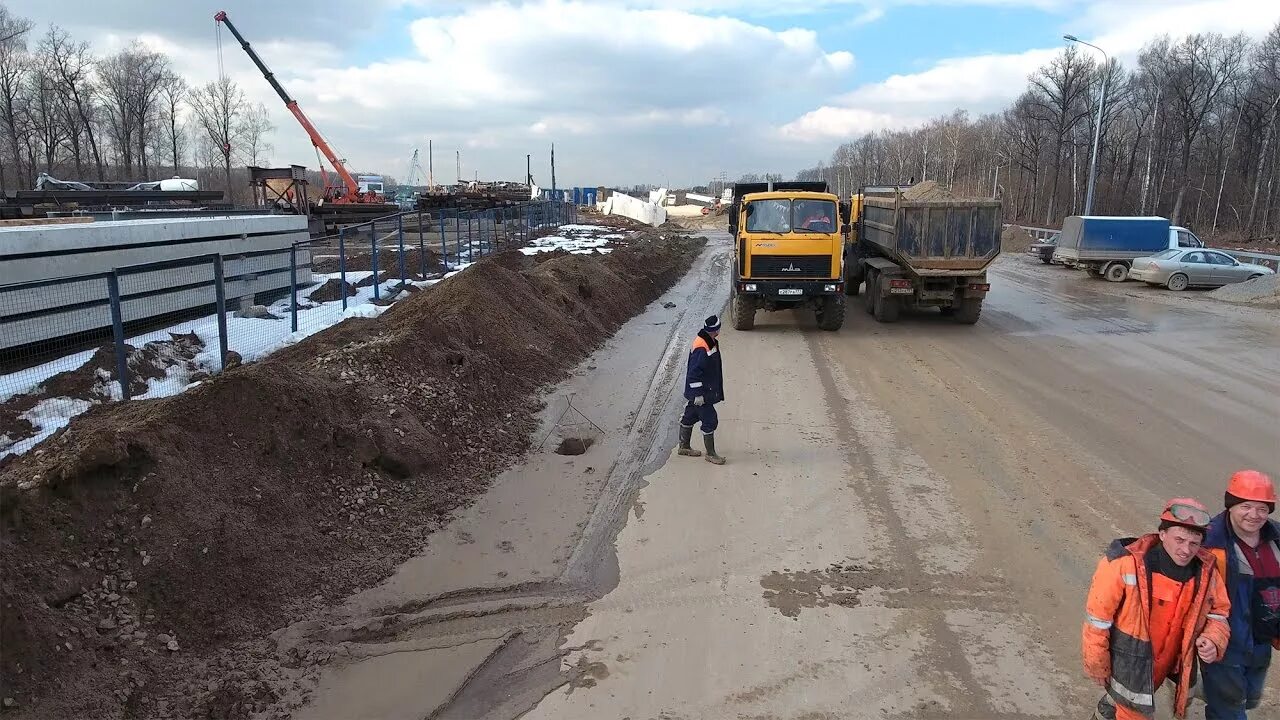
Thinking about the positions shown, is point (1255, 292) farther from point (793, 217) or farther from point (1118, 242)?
point (793, 217)

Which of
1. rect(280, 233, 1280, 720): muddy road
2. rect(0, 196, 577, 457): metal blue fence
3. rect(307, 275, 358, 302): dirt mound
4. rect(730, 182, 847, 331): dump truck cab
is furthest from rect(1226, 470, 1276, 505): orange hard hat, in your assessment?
rect(307, 275, 358, 302): dirt mound

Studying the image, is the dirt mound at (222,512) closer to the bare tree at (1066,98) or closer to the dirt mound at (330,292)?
the dirt mound at (330,292)

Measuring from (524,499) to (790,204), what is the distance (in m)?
9.89

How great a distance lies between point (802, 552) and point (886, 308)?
435 inches

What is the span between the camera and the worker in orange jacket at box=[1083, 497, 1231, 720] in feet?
9.65

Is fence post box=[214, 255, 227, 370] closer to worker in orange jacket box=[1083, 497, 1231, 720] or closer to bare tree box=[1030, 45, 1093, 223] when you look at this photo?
worker in orange jacket box=[1083, 497, 1231, 720]

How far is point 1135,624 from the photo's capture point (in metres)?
2.99

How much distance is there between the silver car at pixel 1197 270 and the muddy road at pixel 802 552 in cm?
1304

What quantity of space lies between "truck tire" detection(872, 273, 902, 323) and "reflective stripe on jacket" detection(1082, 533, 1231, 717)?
12.8 m

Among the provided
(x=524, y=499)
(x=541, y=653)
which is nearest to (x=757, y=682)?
(x=541, y=653)

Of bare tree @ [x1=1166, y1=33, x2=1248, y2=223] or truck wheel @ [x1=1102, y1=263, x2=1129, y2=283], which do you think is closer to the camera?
truck wheel @ [x1=1102, y1=263, x2=1129, y2=283]

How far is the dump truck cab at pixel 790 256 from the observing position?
14.2 metres

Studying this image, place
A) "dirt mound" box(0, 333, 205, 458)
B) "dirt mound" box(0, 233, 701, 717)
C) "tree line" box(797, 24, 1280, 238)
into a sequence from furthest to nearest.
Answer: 1. "tree line" box(797, 24, 1280, 238)
2. "dirt mound" box(0, 333, 205, 458)
3. "dirt mound" box(0, 233, 701, 717)

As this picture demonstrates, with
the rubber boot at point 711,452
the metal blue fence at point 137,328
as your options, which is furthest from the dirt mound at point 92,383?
the rubber boot at point 711,452
